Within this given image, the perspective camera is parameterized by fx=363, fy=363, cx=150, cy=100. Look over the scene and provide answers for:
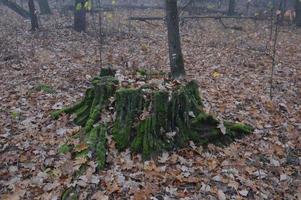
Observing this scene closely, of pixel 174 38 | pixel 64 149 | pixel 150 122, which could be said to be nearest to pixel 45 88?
pixel 64 149

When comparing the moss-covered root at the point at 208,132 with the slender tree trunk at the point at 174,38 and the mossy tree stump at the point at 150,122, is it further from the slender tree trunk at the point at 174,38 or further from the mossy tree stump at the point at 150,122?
the slender tree trunk at the point at 174,38

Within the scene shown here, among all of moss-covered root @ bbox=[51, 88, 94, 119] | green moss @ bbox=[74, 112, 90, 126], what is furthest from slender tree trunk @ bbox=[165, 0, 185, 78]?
green moss @ bbox=[74, 112, 90, 126]

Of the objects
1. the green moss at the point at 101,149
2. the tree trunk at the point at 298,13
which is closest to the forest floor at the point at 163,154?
the green moss at the point at 101,149

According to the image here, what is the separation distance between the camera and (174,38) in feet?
31.1

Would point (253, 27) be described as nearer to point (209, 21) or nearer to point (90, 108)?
point (209, 21)

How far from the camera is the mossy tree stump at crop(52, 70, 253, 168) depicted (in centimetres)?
630

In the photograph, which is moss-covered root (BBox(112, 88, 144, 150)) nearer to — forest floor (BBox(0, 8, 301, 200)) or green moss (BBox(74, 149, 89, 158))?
forest floor (BBox(0, 8, 301, 200))

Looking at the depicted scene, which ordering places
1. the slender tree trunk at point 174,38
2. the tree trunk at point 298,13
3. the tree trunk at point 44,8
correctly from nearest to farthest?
the slender tree trunk at point 174,38
the tree trunk at point 44,8
the tree trunk at point 298,13

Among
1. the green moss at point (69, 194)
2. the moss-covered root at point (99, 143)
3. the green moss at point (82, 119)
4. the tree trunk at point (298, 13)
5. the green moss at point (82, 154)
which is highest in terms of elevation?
the tree trunk at point (298, 13)

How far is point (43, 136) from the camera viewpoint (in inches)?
273

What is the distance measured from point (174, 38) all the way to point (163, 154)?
4109 mm

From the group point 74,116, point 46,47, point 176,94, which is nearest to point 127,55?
point 46,47

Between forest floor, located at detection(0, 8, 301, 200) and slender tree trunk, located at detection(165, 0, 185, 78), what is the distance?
913 mm

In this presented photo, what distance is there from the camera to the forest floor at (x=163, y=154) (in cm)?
562
